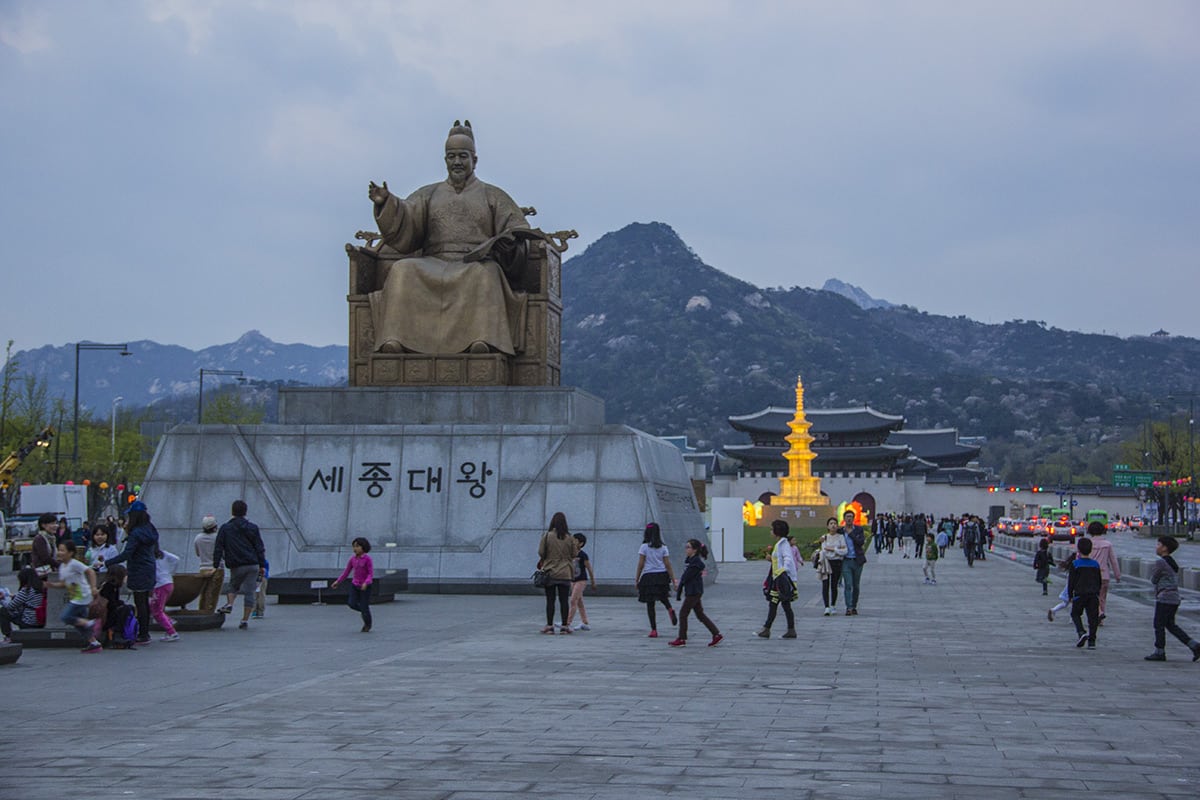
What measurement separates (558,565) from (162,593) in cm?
421

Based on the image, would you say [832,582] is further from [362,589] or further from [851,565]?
[362,589]

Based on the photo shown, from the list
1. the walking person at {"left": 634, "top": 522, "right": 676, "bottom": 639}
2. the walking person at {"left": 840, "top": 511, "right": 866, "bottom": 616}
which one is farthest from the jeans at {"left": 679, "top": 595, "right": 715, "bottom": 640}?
the walking person at {"left": 840, "top": 511, "right": 866, "bottom": 616}

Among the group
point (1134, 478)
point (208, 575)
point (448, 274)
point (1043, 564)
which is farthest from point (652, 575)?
A: point (1134, 478)

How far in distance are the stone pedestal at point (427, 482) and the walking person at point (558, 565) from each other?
4.87m

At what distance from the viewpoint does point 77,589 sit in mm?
13641

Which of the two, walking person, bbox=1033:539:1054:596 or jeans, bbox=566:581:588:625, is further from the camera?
walking person, bbox=1033:539:1054:596

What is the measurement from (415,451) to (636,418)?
147m

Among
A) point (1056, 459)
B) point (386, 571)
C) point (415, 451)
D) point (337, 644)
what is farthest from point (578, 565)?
point (1056, 459)

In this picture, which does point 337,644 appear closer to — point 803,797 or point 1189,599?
point 803,797

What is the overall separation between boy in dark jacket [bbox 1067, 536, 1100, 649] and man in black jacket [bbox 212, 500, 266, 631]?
8.83 m

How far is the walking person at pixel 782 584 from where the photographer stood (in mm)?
15383

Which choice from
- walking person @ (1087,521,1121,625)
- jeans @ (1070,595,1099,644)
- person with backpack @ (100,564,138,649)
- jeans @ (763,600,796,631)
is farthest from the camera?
walking person @ (1087,521,1121,625)

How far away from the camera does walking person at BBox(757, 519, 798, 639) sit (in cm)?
1538

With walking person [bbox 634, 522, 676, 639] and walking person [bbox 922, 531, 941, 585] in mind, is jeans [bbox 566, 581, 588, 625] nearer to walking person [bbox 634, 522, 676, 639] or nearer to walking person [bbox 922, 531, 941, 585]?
Result: walking person [bbox 634, 522, 676, 639]
